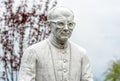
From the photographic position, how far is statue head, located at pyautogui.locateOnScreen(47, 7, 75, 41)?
1107 cm

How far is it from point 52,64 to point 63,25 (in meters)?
0.67

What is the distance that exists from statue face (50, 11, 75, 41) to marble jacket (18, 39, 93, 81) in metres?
0.32

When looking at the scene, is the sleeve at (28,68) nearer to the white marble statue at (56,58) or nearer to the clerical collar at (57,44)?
the white marble statue at (56,58)

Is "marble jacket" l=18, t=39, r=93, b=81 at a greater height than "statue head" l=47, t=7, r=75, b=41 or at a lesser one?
lesser

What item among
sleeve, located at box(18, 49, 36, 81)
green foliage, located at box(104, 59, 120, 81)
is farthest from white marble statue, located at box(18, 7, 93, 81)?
green foliage, located at box(104, 59, 120, 81)

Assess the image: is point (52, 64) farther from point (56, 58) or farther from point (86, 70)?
point (86, 70)

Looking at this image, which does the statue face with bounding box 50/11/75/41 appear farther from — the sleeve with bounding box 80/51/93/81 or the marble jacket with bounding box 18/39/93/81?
the sleeve with bounding box 80/51/93/81

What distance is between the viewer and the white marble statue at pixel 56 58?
11.1m

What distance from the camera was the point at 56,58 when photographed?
1123cm

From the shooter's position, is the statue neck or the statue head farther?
the statue neck

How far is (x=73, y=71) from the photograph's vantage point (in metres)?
11.2

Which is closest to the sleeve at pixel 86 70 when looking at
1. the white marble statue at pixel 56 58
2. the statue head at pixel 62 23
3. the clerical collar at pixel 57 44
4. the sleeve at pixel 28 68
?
the white marble statue at pixel 56 58

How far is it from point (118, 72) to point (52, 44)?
21271 millimetres

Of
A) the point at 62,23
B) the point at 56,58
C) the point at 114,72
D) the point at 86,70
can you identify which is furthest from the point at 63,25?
the point at 114,72
